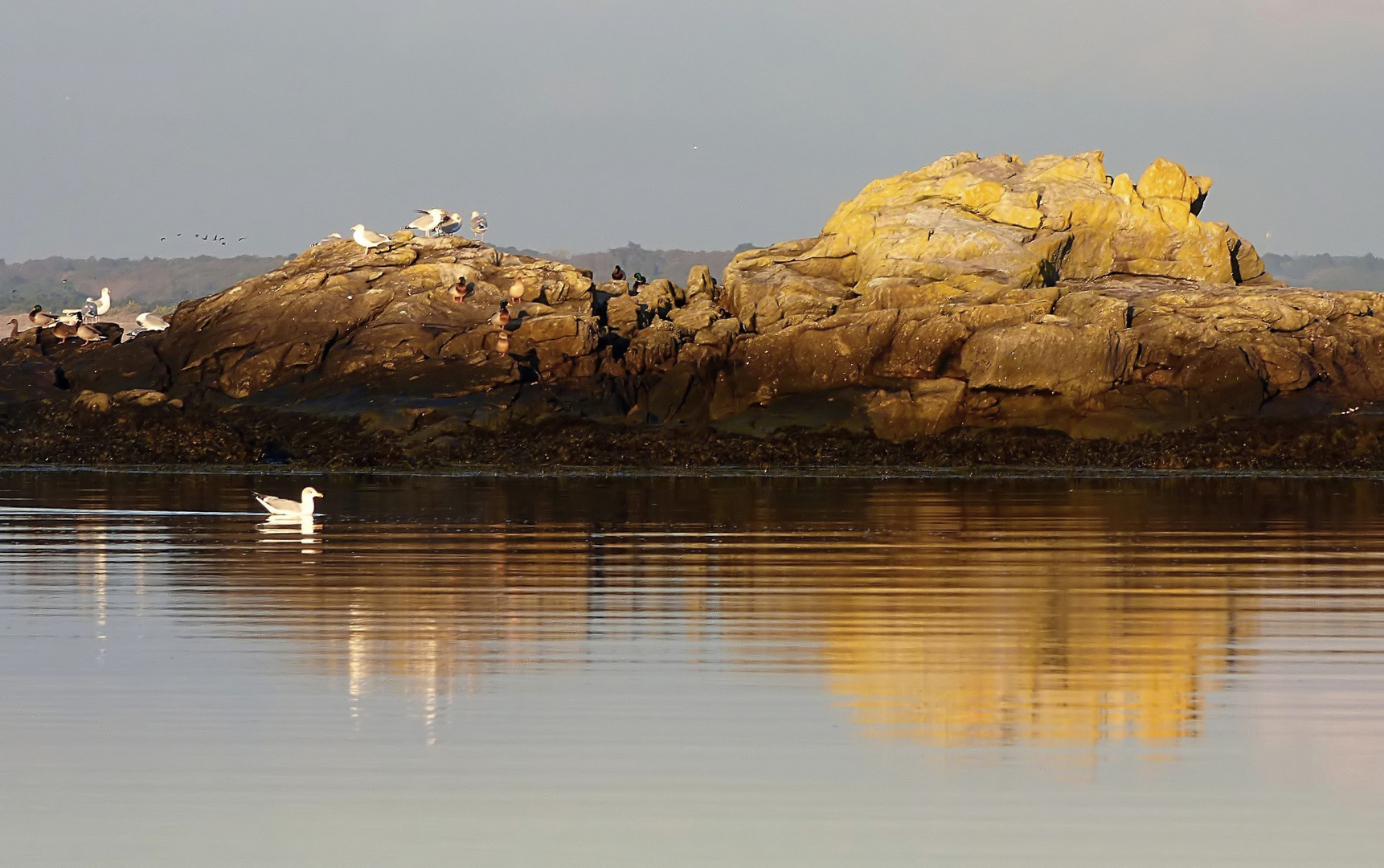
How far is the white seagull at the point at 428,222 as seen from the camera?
285 ft

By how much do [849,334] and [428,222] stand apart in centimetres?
2572

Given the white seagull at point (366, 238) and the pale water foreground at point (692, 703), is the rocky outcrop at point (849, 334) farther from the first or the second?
the pale water foreground at point (692, 703)

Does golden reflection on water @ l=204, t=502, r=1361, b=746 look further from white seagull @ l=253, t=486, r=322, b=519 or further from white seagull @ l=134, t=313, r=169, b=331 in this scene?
white seagull @ l=134, t=313, r=169, b=331

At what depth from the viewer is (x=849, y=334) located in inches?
2798

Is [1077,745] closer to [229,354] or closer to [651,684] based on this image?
[651,684]

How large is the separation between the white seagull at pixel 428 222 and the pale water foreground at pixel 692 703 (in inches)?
2229

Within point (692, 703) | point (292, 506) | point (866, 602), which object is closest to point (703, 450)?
point (292, 506)

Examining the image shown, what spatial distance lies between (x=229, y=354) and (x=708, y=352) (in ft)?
69.8

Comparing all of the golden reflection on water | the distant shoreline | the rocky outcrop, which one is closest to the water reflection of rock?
the golden reflection on water

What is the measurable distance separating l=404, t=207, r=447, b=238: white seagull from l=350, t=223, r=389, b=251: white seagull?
2.42 m

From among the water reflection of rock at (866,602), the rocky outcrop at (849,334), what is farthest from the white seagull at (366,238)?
the water reflection of rock at (866,602)

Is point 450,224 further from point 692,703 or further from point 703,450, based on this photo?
point 692,703

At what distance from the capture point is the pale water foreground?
A: 1116cm

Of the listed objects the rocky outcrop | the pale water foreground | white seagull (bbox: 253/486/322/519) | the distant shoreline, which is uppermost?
the rocky outcrop
